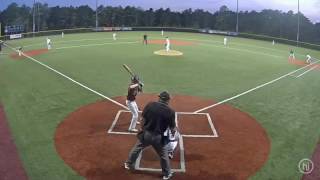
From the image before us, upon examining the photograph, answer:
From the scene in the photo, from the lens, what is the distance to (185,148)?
13.0 meters

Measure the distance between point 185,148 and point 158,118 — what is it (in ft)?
10.3

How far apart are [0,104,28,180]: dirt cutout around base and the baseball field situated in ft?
0.10

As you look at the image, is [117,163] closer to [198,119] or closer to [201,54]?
[198,119]

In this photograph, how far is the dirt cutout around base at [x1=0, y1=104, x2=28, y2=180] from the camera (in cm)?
1078

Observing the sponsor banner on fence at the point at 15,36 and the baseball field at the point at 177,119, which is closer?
the baseball field at the point at 177,119

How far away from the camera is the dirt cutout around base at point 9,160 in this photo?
35.4ft

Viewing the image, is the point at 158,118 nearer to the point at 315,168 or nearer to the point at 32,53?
the point at 315,168

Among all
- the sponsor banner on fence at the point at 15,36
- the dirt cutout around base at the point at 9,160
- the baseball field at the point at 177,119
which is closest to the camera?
the dirt cutout around base at the point at 9,160

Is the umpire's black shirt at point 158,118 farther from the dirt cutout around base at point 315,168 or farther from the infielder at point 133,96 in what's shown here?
the dirt cutout around base at point 315,168

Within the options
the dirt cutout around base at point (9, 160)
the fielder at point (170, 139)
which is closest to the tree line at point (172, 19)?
the dirt cutout around base at point (9, 160)

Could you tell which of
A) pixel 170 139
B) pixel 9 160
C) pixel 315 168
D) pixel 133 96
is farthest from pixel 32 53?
pixel 315 168

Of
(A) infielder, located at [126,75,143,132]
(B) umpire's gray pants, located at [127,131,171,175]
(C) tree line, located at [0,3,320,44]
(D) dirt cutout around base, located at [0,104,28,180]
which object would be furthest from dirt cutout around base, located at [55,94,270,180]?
(C) tree line, located at [0,3,320,44]

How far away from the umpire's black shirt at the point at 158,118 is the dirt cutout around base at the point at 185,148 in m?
1.47

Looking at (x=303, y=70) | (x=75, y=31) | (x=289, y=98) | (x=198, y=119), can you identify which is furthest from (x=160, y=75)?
(x=75, y=31)
